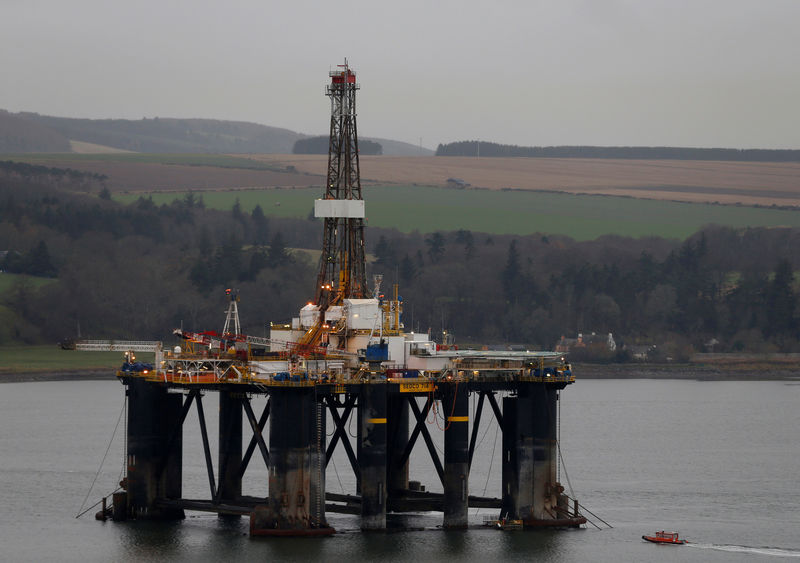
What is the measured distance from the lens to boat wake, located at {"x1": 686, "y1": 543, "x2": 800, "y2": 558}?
58.6 meters

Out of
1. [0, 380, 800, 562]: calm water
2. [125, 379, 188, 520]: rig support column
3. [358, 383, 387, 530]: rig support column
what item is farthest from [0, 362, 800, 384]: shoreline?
[358, 383, 387, 530]: rig support column

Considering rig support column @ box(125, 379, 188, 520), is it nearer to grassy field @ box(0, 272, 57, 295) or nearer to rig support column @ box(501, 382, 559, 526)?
rig support column @ box(501, 382, 559, 526)

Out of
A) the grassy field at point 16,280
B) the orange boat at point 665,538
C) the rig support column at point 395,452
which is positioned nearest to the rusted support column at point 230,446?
the rig support column at point 395,452

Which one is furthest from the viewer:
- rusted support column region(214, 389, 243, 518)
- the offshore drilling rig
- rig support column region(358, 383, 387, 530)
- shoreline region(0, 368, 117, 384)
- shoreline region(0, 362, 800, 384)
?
shoreline region(0, 362, 800, 384)

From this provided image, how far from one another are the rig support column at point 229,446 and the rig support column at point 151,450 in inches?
65.5

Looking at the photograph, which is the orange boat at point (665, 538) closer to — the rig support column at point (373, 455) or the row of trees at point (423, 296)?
the rig support column at point (373, 455)

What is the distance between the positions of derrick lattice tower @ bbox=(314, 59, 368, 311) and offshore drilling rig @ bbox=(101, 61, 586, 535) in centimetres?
8

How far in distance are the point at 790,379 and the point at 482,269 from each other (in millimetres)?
38255

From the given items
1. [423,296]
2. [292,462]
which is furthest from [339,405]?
[423,296]

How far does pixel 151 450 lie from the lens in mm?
62562

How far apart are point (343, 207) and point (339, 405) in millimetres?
8191

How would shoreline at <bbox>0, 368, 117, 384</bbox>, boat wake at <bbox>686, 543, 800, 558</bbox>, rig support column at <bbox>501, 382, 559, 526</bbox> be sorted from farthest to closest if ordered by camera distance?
1. shoreline at <bbox>0, 368, 117, 384</bbox>
2. rig support column at <bbox>501, 382, 559, 526</bbox>
3. boat wake at <bbox>686, 543, 800, 558</bbox>

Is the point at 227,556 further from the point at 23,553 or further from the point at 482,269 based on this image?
the point at 482,269

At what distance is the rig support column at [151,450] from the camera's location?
62375 mm
